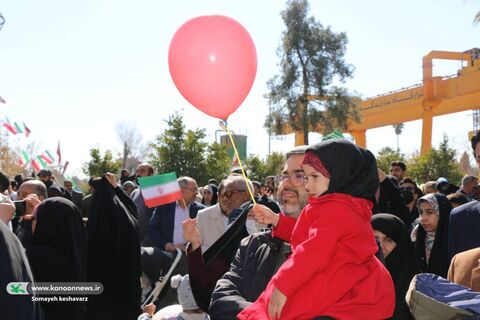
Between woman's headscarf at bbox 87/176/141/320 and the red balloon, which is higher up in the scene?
the red balloon

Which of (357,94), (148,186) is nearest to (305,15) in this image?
(357,94)

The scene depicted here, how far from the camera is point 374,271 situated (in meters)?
2.38

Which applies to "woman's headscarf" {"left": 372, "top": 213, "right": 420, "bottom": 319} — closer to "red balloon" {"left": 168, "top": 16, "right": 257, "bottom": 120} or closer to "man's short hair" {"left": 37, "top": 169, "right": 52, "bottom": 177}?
"red balloon" {"left": 168, "top": 16, "right": 257, "bottom": 120}

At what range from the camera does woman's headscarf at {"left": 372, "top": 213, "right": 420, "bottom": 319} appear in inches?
161

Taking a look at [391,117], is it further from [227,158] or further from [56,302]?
[56,302]

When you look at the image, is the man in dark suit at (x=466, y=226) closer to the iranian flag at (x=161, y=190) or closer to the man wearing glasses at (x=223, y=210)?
the man wearing glasses at (x=223, y=210)

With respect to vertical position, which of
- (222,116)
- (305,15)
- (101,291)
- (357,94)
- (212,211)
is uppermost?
(305,15)

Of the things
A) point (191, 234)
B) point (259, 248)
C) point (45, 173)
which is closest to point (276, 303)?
point (259, 248)

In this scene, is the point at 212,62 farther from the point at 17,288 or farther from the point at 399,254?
the point at 17,288

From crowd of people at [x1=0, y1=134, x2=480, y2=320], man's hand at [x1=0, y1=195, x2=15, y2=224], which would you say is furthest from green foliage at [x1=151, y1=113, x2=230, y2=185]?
man's hand at [x1=0, y1=195, x2=15, y2=224]

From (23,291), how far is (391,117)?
3196cm

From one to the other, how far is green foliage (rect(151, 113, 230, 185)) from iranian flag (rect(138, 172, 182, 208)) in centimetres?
1448

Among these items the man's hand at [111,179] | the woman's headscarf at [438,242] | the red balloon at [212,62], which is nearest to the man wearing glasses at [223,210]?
the man's hand at [111,179]

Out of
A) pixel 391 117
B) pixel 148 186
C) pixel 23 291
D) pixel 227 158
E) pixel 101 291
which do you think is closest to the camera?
pixel 23 291
